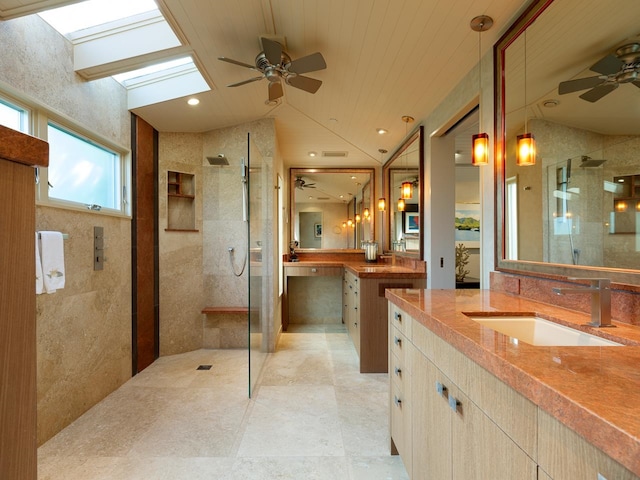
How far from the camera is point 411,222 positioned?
154 inches

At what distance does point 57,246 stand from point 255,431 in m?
1.68

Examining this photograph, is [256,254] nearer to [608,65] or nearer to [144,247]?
[144,247]

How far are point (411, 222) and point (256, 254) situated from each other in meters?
1.84

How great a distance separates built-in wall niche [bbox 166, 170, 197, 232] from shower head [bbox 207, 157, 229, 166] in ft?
0.89

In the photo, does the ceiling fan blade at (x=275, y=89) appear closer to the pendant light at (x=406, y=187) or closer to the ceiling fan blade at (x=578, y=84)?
the pendant light at (x=406, y=187)

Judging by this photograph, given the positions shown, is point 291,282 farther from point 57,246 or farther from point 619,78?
point 619,78

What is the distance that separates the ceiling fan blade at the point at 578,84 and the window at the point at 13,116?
2.87 metres

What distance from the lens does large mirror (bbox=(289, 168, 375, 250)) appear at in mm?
5418

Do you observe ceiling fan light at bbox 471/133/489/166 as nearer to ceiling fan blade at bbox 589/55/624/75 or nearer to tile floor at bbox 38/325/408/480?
ceiling fan blade at bbox 589/55/624/75

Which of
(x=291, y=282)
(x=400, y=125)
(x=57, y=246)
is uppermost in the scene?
(x=400, y=125)

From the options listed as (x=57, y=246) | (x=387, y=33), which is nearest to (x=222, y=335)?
(x=57, y=246)

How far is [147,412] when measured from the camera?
2.51m

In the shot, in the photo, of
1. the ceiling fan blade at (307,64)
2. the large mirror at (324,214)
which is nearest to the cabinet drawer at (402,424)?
the ceiling fan blade at (307,64)

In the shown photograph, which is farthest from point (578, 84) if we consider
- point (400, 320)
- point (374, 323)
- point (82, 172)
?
point (82, 172)
